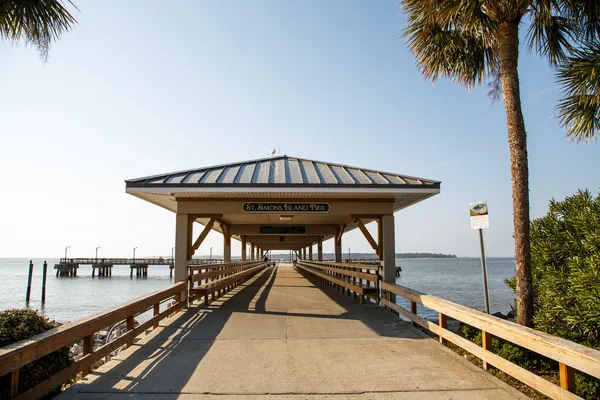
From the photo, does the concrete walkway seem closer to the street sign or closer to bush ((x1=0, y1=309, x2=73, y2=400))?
bush ((x1=0, y1=309, x2=73, y2=400))

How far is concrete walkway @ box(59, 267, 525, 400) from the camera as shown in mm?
4344

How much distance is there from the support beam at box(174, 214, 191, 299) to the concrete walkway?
263 cm

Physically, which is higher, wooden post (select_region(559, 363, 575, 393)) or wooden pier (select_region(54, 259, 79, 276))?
wooden post (select_region(559, 363, 575, 393))

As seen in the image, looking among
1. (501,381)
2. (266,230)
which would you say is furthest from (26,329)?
(266,230)

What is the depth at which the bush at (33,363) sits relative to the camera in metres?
3.72

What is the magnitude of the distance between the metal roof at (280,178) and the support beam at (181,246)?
1259mm

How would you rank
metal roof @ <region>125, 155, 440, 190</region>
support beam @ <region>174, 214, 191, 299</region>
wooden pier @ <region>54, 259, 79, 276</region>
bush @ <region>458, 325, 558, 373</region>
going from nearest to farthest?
bush @ <region>458, 325, 558, 373</region> → metal roof @ <region>125, 155, 440, 190</region> → support beam @ <region>174, 214, 191, 299</region> → wooden pier @ <region>54, 259, 79, 276</region>

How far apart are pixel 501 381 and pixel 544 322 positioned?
1.31 metres

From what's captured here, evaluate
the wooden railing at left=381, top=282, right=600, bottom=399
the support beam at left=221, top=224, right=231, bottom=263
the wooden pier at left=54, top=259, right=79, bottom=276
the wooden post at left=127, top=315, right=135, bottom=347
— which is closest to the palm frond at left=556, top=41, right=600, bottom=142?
the wooden railing at left=381, top=282, right=600, bottom=399

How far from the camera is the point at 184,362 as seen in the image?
17.8 feet

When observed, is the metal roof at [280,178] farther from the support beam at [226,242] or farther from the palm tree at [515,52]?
Result: the support beam at [226,242]

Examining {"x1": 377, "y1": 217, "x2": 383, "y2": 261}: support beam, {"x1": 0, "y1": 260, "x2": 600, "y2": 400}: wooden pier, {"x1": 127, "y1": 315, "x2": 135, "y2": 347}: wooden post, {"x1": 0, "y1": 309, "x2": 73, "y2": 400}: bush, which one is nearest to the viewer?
{"x1": 0, "y1": 309, "x2": 73, "y2": 400}: bush

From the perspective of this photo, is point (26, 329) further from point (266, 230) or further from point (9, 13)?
point (266, 230)

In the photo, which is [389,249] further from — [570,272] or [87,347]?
[87,347]
